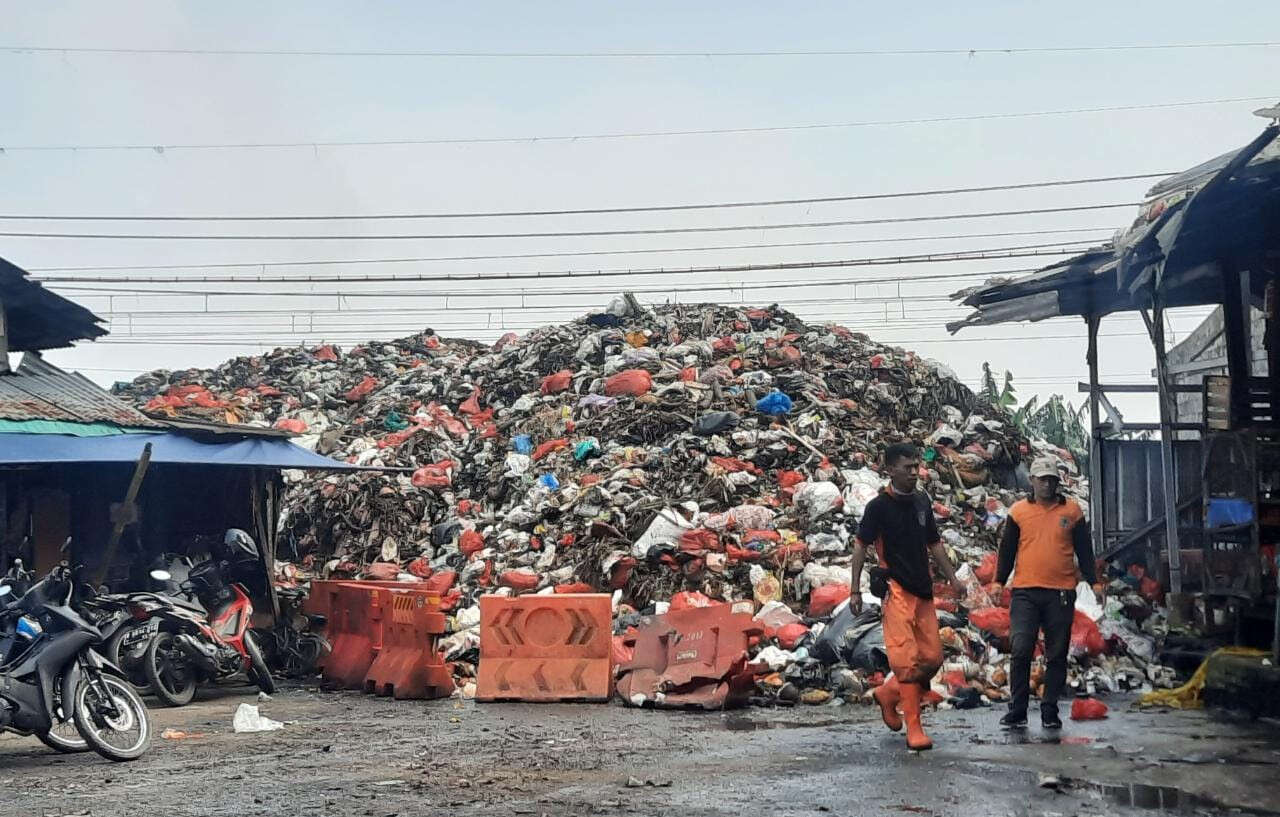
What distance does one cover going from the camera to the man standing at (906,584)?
7648 millimetres

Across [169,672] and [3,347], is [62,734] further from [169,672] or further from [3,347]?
[3,347]

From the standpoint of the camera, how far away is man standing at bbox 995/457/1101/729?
832 centimetres

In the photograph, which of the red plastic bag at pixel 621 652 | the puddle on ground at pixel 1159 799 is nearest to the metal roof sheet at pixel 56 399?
the red plastic bag at pixel 621 652

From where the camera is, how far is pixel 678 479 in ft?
52.4

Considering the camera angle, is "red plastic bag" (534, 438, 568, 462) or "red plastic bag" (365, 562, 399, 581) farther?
"red plastic bag" (534, 438, 568, 462)

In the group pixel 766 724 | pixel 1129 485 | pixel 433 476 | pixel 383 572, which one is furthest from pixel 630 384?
pixel 766 724

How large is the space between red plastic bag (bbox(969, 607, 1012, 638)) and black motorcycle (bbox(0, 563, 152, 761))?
693 centimetres

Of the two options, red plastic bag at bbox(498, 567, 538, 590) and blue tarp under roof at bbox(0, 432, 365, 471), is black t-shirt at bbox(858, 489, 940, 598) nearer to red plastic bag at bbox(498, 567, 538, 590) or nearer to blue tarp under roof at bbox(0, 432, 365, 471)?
red plastic bag at bbox(498, 567, 538, 590)

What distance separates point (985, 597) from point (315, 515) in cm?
994

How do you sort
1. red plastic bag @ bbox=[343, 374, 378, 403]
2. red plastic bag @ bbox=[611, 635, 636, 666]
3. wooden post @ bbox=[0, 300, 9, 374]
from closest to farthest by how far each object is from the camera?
1. red plastic bag @ bbox=[611, 635, 636, 666]
2. wooden post @ bbox=[0, 300, 9, 374]
3. red plastic bag @ bbox=[343, 374, 378, 403]

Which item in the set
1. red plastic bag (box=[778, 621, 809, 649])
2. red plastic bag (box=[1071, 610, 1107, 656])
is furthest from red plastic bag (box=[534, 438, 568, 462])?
red plastic bag (box=[1071, 610, 1107, 656])

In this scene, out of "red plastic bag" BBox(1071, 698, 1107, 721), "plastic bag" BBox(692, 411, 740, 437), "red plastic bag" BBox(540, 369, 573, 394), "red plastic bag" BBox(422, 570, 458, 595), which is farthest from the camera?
"red plastic bag" BBox(540, 369, 573, 394)

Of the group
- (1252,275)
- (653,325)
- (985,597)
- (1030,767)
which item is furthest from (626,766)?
(653,325)

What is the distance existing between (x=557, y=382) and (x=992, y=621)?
10.4 meters
